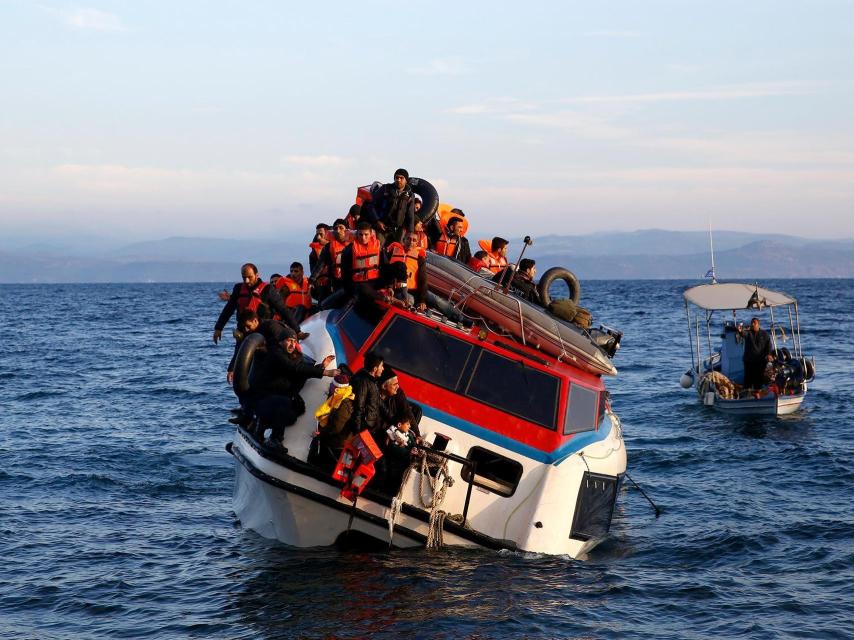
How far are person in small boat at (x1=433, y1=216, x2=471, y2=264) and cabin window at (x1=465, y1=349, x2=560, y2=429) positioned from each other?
4.88 meters

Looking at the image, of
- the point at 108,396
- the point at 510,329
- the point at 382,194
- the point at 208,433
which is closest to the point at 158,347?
the point at 108,396

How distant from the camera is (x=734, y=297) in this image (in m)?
27.4

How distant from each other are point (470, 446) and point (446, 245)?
593cm

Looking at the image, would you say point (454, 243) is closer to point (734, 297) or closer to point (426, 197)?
point (426, 197)

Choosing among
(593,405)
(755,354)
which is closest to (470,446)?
(593,405)

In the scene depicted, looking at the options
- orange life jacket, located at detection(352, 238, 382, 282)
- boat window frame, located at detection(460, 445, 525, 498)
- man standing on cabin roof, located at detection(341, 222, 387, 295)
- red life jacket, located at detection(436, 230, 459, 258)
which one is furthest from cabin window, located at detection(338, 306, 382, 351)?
red life jacket, located at detection(436, 230, 459, 258)

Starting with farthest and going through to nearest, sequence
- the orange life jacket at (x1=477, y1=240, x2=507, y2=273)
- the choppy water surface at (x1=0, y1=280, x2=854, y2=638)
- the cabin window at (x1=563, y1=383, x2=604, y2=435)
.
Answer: the orange life jacket at (x1=477, y1=240, x2=507, y2=273) < the cabin window at (x1=563, y1=383, x2=604, y2=435) < the choppy water surface at (x1=0, y1=280, x2=854, y2=638)

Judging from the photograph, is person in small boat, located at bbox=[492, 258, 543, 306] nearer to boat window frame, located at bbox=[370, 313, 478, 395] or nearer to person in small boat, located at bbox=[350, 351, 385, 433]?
boat window frame, located at bbox=[370, 313, 478, 395]

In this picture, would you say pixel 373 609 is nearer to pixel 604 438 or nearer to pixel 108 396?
pixel 604 438

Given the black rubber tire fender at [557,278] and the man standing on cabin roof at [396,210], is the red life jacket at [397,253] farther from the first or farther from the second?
the black rubber tire fender at [557,278]

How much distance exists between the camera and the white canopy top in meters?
26.6

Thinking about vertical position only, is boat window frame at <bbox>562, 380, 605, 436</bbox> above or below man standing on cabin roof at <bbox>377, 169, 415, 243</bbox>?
below

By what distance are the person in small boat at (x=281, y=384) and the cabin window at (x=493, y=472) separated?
1.80 meters

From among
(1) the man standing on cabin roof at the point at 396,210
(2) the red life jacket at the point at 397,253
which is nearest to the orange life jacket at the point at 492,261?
(1) the man standing on cabin roof at the point at 396,210
